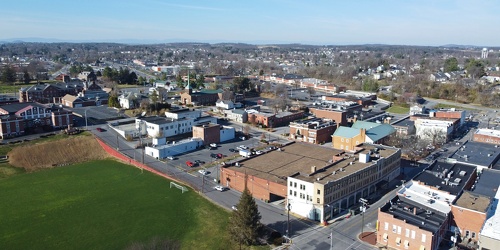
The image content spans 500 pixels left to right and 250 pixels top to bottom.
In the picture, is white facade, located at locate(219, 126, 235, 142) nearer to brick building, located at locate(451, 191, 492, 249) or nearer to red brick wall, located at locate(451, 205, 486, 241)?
brick building, located at locate(451, 191, 492, 249)

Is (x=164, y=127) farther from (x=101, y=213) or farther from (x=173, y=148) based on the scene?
(x=101, y=213)

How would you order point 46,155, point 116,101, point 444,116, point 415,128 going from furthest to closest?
point 116,101
point 444,116
point 415,128
point 46,155

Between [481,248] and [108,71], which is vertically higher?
[108,71]

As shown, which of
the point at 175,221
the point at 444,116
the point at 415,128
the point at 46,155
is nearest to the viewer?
the point at 175,221

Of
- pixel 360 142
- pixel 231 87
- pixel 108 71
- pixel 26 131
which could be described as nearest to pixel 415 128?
pixel 360 142

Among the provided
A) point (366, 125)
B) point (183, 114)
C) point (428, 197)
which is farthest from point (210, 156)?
point (428, 197)

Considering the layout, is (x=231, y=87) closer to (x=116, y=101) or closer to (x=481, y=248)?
(x=116, y=101)

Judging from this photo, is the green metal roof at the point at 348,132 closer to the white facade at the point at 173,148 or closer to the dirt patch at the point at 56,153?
the white facade at the point at 173,148
